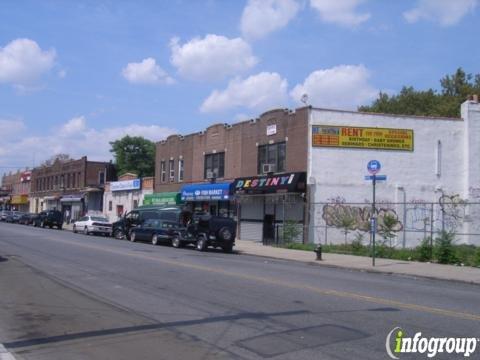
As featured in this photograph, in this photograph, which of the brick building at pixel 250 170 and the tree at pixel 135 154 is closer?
the brick building at pixel 250 170

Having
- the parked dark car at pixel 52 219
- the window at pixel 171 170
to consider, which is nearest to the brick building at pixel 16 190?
the parked dark car at pixel 52 219

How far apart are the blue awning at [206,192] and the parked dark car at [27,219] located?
72.4 feet

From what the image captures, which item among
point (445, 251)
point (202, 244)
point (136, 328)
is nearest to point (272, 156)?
point (202, 244)

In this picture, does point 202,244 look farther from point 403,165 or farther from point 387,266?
point 403,165

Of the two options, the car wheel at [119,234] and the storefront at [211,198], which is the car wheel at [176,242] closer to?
the storefront at [211,198]

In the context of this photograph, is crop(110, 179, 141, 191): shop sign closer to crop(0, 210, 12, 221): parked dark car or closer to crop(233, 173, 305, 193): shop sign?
crop(233, 173, 305, 193): shop sign

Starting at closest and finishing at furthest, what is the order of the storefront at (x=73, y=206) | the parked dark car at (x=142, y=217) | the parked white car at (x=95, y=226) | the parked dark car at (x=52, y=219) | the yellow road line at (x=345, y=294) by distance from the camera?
the yellow road line at (x=345, y=294) < the parked dark car at (x=142, y=217) < the parked white car at (x=95, y=226) < the parked dark car at (x=52, y=219) < the storefront at (x=73, y=206)

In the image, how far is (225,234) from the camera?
27875 mm

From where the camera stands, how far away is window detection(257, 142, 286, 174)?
3435 cm

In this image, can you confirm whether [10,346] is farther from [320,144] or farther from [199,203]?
[199,203]

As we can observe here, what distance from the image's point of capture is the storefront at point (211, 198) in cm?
3769

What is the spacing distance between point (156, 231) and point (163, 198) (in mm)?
13890

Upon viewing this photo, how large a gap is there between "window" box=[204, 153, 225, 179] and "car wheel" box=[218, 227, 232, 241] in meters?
12.0

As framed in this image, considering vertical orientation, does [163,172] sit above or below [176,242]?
above
